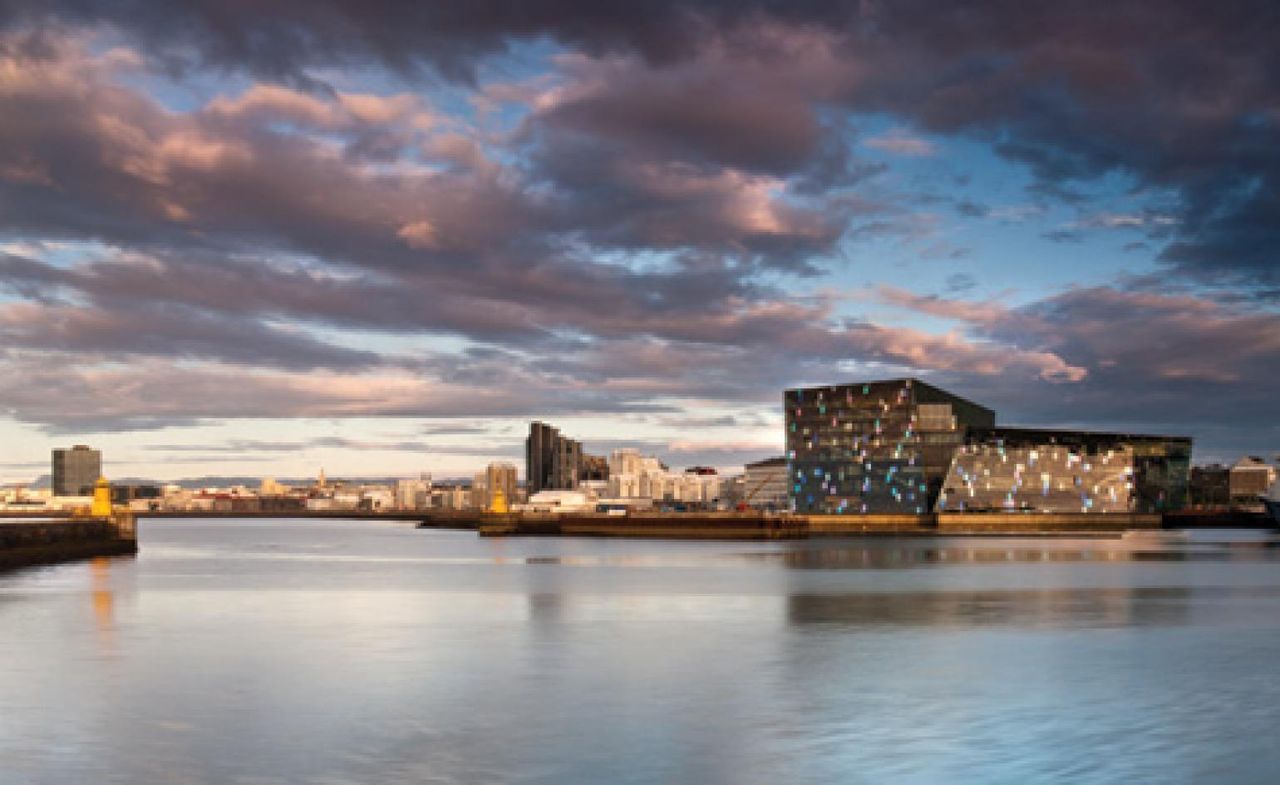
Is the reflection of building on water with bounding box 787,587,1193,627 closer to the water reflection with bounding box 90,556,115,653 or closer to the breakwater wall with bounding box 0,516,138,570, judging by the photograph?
the water reflection with bounding box 90,556,115,653

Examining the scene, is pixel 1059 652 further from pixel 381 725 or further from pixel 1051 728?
pixel 381 725

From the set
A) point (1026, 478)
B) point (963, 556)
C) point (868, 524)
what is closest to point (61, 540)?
point (963, 556)

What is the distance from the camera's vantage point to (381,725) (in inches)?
893

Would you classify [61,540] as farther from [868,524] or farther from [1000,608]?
[868,524]

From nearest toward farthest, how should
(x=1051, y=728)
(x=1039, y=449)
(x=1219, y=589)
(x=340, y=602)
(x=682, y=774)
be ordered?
(x=682, y=774)
(x=1051, y=728)
(x=340, y=602)
(x=1219, y=589)
(x=1039, y=449)

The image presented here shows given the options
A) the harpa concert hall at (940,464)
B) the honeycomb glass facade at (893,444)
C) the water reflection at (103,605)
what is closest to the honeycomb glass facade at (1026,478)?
the harpa concert hall at (940,464)

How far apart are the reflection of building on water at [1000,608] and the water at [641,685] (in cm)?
20

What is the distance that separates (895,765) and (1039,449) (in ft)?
614

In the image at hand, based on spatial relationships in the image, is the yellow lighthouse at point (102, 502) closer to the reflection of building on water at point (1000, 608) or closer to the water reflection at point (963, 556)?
the water reflection at point (963, 556)

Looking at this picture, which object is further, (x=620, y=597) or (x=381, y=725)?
(x=620, y=597)

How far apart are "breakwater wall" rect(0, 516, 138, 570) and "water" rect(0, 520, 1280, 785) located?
18.5 m

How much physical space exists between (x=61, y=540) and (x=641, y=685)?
66650 mm

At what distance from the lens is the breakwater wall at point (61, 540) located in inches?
2950

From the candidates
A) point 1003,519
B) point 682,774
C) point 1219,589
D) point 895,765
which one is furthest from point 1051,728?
point 1003,519
